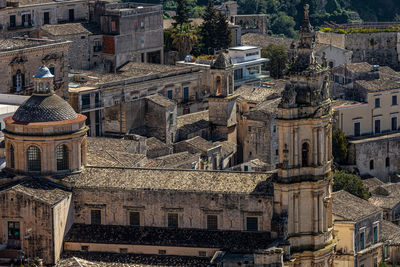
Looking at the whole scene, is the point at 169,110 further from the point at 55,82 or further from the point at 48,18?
the point at 48,18

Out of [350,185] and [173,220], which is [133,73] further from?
[173,220]

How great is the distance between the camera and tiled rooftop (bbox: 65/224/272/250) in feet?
284

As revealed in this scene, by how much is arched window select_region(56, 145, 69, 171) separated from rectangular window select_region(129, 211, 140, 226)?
485 centimetres

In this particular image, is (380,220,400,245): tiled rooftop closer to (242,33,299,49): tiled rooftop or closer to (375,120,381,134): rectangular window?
(375,120,381,134): rectangular window

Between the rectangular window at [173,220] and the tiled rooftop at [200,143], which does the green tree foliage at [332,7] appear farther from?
the rectangular window at [173,220]

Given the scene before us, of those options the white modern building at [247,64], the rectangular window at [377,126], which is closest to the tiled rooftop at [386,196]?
the rectangular window at [377,126]

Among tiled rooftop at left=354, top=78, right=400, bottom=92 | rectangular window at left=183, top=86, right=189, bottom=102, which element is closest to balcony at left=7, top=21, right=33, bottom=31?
rectangular window at left=183, top=86, right=189, bottom=102

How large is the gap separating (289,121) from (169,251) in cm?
1036

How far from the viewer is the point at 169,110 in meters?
119

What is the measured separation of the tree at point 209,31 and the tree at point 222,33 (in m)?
0.28

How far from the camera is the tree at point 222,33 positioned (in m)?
140

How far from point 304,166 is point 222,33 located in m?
52.6

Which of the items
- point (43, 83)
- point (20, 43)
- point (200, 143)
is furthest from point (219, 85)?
point (43, 83)

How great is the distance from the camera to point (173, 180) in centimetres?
8844
